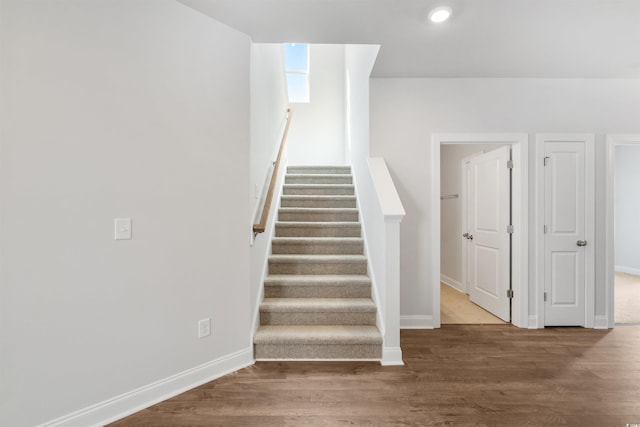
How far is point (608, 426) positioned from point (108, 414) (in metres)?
2.84

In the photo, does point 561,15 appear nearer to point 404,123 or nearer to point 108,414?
point 404,123

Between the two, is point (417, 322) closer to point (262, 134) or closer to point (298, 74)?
point (262, 134)

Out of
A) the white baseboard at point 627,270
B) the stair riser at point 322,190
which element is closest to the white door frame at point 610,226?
the stair riser at point 322,190

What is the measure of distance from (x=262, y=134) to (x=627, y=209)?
293 inches

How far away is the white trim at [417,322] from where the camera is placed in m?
3.07

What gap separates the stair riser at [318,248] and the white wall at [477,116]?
20.5 inches

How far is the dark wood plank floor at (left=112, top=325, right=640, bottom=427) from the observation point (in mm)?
1750

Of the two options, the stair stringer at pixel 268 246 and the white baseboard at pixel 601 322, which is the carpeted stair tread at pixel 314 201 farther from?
the white baseboard at pixel 601 322

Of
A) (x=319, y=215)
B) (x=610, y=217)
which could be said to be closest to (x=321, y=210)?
(x=319, y=215)

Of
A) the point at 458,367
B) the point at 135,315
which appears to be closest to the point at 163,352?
the point at 135,315

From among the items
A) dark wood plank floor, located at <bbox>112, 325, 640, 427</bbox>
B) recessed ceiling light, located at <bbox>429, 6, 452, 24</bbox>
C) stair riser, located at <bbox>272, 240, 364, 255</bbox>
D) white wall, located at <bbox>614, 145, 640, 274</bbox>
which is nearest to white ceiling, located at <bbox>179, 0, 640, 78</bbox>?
recessed ceiling light, located at <bbox>429, 6, 452, 24</bbox>

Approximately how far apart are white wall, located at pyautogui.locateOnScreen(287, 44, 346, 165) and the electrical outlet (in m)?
4.18

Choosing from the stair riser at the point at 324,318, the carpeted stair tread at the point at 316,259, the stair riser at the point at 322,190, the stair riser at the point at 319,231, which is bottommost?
the stair riser at the point at 324,318

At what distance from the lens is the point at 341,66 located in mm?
5992
